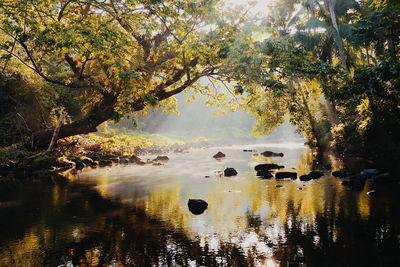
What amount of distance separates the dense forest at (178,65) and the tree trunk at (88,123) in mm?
79

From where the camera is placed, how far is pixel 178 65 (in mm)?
22297

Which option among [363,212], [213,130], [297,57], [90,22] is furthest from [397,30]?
[213,130]

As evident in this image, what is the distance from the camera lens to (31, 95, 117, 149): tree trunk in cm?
2211

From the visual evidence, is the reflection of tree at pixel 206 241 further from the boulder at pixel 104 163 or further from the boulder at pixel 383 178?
the boulder at pixel 104 163

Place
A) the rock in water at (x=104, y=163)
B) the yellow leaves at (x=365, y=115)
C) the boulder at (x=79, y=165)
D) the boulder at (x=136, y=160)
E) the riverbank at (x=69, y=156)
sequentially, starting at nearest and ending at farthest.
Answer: the yellow leaves at (x=365, y=115) → the riverbank at (x=69, y=156) → the boulder at (x=79, y=165) → the rock in water at (x=104, y=163) → the boulder at (x=136, y=160)

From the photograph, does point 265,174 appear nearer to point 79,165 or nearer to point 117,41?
point 117,41

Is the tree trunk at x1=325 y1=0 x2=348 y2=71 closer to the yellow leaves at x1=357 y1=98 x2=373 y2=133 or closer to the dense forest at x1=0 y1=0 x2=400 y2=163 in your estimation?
the dense forest at x1=0 y1=0 x2=400 y2=163

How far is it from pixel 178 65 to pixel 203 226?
13495mm

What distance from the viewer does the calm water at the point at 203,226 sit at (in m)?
8.45

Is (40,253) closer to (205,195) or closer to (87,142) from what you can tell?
(205,195)

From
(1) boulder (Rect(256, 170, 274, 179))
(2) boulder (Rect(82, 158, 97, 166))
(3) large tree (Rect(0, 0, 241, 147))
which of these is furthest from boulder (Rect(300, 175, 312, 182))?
(2) boulder (Rect(82, 158, 97, 166))

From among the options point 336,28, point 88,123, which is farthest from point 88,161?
point 336,28

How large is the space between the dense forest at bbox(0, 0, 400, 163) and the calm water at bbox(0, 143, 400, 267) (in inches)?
186

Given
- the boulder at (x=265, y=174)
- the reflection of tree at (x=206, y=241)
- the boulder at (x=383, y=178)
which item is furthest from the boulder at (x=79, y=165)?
the boulder at (x=383, y=178)
